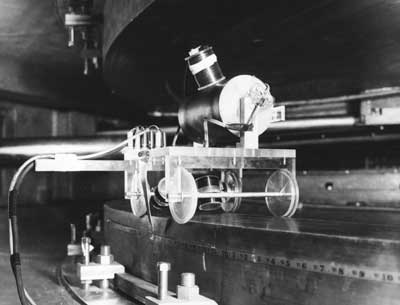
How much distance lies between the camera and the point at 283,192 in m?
2.94

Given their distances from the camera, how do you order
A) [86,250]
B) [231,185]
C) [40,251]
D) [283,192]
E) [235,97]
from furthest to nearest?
1. [40,251]
2. [86,250]
3. [231,185]
4. [283,192]
5. [235,97]

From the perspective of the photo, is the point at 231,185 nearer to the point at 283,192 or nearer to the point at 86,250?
the point at 283,192

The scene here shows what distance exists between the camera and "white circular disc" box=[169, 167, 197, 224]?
2.46m

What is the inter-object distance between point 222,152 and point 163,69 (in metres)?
2.97

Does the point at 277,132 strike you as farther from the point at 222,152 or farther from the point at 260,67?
the point at 222,152

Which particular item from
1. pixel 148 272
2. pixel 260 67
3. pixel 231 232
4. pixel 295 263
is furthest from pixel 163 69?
pixel 295 263

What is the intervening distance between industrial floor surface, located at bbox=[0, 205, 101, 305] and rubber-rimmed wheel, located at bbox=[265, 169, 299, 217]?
1.41 meters

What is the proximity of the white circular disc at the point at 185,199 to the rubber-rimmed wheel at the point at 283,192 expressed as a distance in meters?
0.68

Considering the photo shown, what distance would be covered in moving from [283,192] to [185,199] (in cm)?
70

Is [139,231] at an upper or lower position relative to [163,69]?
lower

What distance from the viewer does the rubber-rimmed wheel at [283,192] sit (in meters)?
2.89

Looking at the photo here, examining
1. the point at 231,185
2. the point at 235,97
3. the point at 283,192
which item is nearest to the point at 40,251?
the point at 231,185

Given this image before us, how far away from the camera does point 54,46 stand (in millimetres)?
6219

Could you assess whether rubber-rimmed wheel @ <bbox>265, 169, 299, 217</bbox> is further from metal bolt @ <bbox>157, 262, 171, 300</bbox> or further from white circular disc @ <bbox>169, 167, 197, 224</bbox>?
metal bolt @ <bbox>157, 262, 171, 300</bbox>
